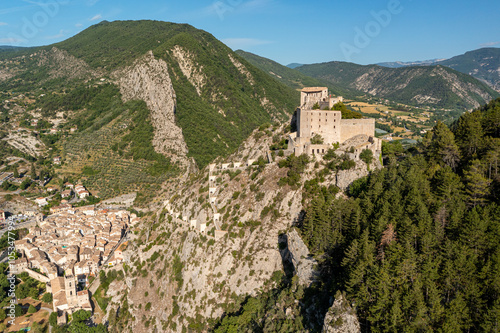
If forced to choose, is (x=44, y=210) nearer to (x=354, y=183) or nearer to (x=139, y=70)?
(x=139, y=70)

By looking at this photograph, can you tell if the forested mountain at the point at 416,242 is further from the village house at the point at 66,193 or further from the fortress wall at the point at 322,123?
the village house at the point at 66,193

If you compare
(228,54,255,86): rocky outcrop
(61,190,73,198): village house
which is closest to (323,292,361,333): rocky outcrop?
(61,190,73,198): village house

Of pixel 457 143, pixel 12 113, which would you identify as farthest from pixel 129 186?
pixel 12 113

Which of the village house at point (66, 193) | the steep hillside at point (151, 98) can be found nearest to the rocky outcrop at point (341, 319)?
the steep hillside at point (151, 98)

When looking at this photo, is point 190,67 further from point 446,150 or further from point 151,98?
point 446,150

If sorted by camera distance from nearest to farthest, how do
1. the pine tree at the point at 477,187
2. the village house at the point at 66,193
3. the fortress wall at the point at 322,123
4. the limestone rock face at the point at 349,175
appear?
the pine tree at the point at 477,187, the limestone rock face at the point at 349,175, the fortress wall at the point at 322,123, the village house at the point at 66,193

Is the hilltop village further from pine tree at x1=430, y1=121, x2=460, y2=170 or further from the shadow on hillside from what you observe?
pine tree at x1=430, y1=121, x2=460, y2=170

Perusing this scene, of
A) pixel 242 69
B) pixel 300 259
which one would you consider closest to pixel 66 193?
pixel 300 259
